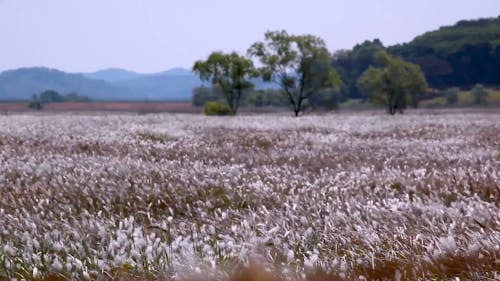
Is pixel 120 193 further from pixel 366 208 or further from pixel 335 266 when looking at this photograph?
pixel 335 266

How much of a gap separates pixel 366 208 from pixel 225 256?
1.72 m

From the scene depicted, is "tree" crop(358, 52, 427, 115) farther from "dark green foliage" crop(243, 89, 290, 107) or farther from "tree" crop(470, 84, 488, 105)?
"dark green foliage" crop(243, 89, 290, 107)

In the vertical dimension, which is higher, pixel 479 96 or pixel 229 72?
pixel 229 72

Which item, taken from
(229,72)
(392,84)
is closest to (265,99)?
(392,84)

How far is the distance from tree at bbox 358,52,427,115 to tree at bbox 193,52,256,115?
821 inches

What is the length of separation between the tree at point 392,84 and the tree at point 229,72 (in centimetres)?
2085

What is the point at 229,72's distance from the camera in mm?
79938

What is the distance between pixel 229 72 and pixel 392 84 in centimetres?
Result: 2602

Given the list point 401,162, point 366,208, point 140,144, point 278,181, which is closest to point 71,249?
point 366,208

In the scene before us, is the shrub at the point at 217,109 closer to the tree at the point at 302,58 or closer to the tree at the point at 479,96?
the tree at the point at 302,58

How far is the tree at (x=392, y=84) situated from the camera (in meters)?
91.3

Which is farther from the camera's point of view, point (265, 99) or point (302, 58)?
point (265, 99)

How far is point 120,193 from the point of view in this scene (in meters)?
6.27

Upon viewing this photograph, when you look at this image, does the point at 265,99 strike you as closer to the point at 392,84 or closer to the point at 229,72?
the point at 392,84
